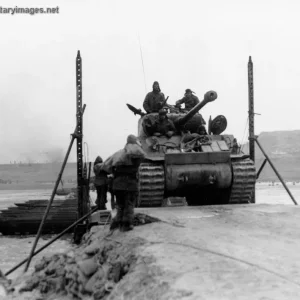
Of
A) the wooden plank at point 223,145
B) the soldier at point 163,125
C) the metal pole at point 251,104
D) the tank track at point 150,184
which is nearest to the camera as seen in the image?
the tank track at point 150,184

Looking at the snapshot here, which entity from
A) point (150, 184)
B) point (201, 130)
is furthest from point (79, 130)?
point (201, 130)

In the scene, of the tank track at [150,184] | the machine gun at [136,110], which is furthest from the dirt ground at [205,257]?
the machine gun at [136,110]

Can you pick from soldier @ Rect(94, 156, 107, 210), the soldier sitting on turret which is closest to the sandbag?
soldier @ Rect(94, 156, 107, 210)

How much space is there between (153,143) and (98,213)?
253 cm

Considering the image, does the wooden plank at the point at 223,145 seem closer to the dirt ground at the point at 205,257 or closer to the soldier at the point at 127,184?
the dirt ground at the point at 205,257

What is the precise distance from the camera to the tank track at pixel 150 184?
12.0 m

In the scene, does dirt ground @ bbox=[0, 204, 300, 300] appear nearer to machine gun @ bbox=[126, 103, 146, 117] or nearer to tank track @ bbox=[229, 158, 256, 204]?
tank track @ bbox=[229, 158, 256, 204]

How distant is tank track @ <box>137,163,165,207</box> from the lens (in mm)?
11984

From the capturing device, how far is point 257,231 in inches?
332

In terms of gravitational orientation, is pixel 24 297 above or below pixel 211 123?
below

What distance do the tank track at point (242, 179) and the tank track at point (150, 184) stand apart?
190cm

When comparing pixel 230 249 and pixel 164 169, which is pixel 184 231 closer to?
pixel 230 249

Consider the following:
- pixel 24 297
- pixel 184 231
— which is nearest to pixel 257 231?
pixel 184 231

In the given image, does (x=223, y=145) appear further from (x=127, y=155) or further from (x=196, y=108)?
(x=127, y=155)
